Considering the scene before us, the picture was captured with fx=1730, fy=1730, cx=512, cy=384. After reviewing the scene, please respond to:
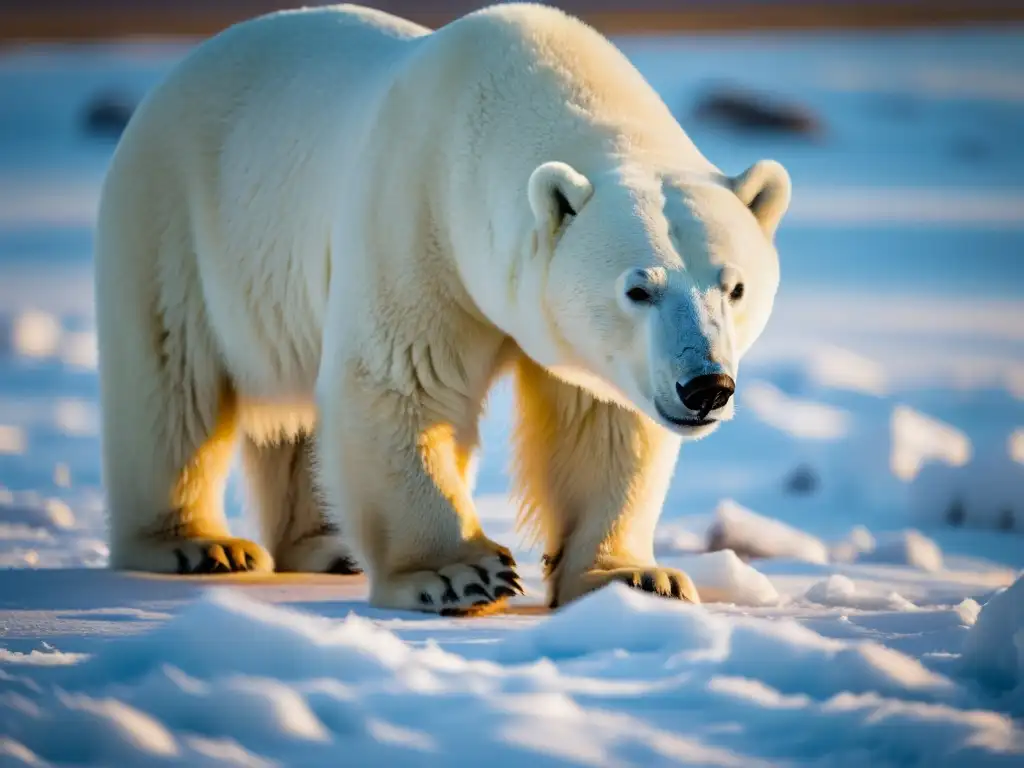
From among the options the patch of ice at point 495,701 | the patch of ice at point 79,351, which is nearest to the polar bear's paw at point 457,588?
the patch of ice at point 495,701

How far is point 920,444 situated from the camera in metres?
6.93

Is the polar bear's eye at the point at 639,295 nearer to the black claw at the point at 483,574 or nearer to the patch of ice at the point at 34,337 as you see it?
the black claw at the point at 483,574

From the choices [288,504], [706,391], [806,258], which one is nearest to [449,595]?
[706,391]

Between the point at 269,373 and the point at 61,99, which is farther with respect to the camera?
the point at 61,99

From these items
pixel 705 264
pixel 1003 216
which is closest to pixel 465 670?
pixel 705 264

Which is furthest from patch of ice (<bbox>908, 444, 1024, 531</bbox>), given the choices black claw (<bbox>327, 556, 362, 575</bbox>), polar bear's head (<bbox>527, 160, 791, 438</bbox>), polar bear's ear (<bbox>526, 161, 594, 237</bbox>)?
polar bear's ear (<bbox>526, 161, 594, 237</bbox>)

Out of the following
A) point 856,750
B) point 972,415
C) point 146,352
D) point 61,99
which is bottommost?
point 856,750

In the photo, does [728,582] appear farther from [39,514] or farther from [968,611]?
[39,514]

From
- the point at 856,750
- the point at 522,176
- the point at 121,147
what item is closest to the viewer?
the point at 856,750

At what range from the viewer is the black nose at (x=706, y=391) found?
3279mm

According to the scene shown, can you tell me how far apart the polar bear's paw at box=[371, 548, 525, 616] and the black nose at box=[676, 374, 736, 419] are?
81cm

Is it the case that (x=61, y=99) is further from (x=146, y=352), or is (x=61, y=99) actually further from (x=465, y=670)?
(x=465, y=670)

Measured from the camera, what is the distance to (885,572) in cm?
487

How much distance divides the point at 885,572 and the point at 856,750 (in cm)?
225
